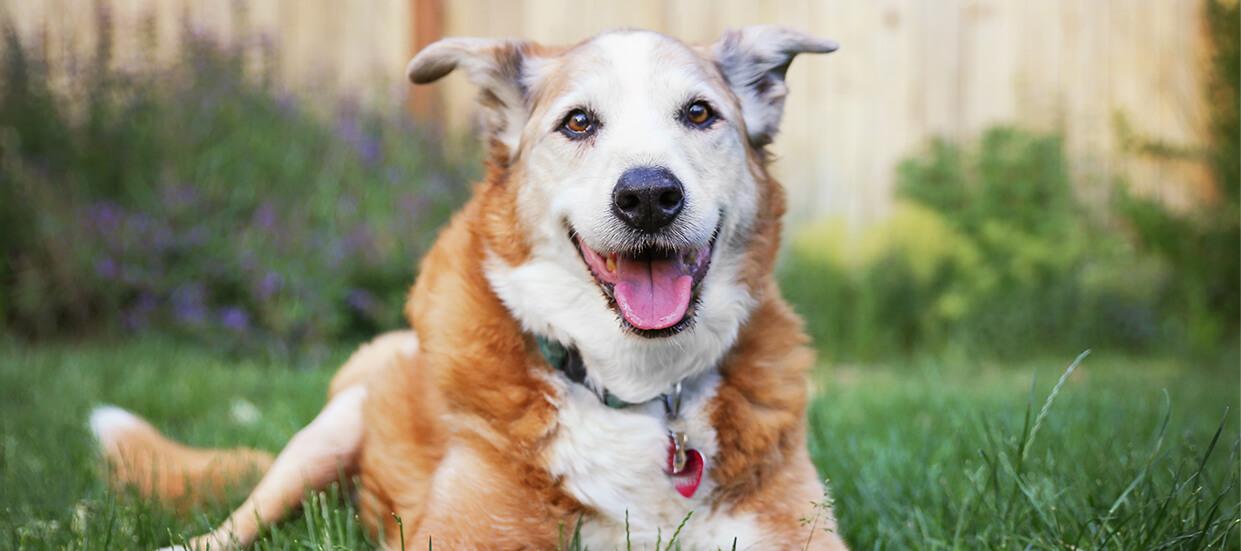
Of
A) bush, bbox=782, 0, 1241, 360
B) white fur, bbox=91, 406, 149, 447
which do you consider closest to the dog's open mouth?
white fur, bbox=91, 406, 149, 447

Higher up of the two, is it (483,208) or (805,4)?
(805,4)

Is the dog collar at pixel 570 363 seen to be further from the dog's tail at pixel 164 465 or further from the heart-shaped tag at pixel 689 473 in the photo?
the dog's tail at pixel 164 465

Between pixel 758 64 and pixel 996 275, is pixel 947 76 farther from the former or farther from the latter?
pixel 758 64

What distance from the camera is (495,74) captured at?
8.93 ft

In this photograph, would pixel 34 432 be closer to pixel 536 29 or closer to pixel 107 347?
pixel 107 347

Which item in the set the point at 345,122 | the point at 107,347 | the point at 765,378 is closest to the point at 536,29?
the point at 345,122

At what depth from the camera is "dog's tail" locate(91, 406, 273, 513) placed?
2754mm

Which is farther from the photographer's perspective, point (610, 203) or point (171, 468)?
point (171, 468)

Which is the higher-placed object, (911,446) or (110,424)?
(110,424)

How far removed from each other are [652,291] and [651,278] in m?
0.04

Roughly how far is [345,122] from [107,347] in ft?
6.88

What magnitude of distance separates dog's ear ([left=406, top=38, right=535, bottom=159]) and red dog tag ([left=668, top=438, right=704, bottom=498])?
1043mm

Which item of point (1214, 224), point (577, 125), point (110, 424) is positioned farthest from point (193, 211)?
point (1214, 224)

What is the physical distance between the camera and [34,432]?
3.49 m
